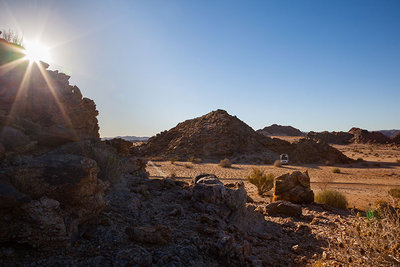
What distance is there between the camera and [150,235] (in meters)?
3.69

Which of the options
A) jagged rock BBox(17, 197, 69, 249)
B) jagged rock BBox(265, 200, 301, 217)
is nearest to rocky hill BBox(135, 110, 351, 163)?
jagged rock BBox(265, 200, 301, 217)

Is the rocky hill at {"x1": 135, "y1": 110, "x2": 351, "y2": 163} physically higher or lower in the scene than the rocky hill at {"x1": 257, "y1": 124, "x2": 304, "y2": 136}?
lower

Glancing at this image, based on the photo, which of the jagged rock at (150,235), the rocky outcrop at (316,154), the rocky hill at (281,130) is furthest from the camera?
the rocky hill at (281,130)

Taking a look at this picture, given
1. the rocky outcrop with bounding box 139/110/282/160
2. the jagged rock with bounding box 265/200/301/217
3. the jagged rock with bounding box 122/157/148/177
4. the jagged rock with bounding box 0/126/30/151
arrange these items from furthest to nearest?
the rocky outcrop with bounding box 139/110/282/160 < the jagged rock with bounding box 122/157/148/177 < the jagged rock with bounding box 265/200/301/217 < the jagged rock with bounding box 0/126/30/151

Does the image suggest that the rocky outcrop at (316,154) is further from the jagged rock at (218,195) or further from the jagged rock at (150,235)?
the jagged rock at (150,235)

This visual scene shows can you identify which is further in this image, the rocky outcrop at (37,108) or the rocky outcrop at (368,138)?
the rocky outcrop at (368,138)

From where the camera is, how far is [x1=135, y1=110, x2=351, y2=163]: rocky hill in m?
28.8

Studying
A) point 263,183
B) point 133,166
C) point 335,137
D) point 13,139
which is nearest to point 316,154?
point 263,183

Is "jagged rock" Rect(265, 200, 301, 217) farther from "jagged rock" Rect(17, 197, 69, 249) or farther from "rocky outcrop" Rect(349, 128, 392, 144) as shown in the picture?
"rocky outcrop" Rect(349, 128, 392, 144)

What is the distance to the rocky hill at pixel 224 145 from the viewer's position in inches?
1136

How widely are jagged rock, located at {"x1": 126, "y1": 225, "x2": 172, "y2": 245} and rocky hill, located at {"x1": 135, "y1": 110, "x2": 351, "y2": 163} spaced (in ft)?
82.2

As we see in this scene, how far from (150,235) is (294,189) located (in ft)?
23.5

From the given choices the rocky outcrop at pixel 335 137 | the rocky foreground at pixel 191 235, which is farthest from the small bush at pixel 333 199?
the rocky outcrop at pixel 335 137

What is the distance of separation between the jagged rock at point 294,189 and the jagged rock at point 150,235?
265 inches
